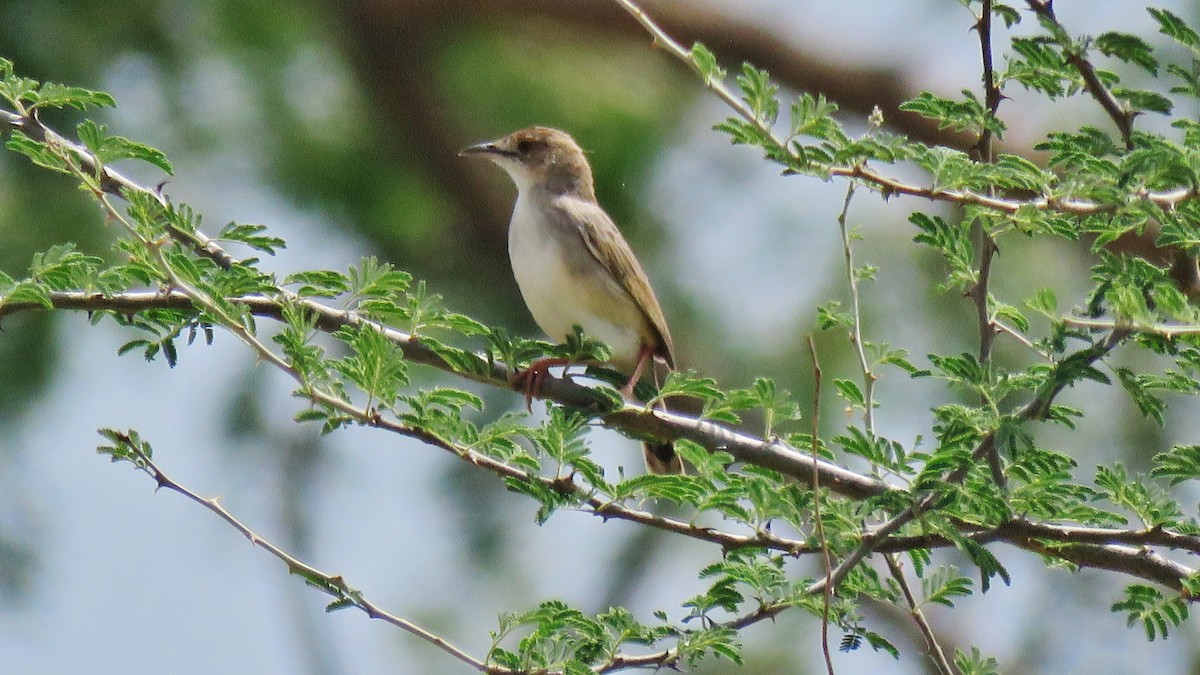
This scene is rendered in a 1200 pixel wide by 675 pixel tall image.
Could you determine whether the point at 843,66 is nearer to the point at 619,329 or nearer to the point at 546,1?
the point at 546,1

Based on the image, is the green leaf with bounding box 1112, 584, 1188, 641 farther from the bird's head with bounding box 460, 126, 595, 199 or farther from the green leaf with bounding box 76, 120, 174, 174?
the bird's head with bounding box 460, 126, 595, 199

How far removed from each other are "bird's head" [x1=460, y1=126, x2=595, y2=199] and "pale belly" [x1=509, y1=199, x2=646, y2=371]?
2.03 ft

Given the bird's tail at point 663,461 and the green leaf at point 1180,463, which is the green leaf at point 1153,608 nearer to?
the green leaf at point 1180,463

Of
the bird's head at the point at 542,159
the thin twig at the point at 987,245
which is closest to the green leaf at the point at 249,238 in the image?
the thin twig at the point at 987,245

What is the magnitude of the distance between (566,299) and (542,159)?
43.5 inches

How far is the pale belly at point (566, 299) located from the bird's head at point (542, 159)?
24.4 inches

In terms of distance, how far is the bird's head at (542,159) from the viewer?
20.1 feet

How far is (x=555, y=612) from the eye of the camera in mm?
3213

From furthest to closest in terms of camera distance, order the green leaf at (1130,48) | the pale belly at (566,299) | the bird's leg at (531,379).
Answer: the pale belly at (566,299) < the bird's leg at (531,379) < the green leaf at (1130,48)

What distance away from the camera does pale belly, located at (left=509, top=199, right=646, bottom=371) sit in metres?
5.34

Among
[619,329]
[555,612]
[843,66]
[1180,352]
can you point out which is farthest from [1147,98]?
[843,66]

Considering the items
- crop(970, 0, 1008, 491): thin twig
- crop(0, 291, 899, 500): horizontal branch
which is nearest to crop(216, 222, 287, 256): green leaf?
crop(0, 291, 899, 500): horizontal branch

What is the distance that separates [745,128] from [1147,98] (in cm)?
86

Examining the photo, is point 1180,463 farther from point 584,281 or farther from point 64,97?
point 584,281
